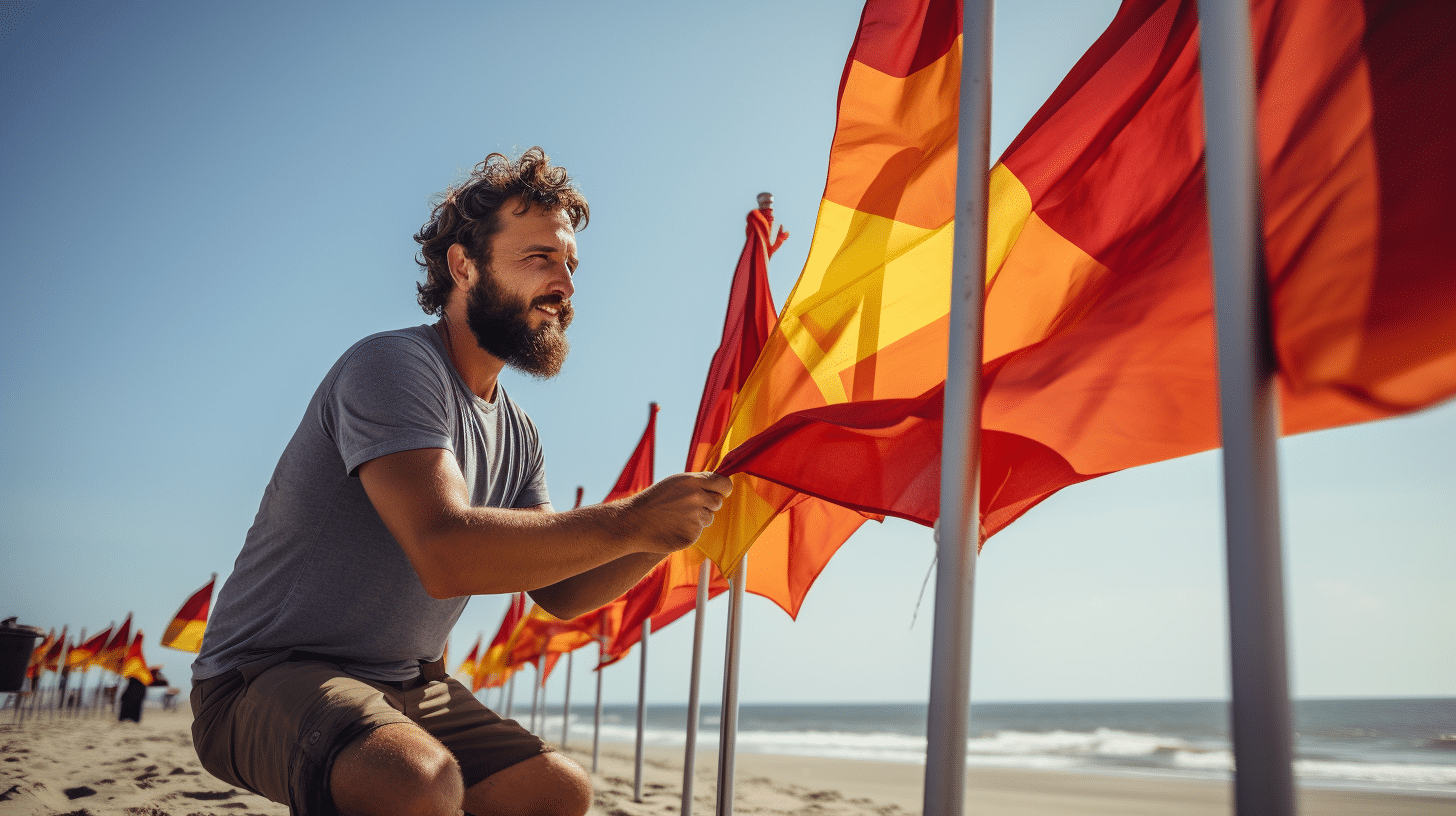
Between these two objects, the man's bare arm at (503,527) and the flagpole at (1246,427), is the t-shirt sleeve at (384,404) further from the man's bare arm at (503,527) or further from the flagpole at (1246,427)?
the flagpole at (1246,427)

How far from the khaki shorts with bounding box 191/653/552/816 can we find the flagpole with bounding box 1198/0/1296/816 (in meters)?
1.61

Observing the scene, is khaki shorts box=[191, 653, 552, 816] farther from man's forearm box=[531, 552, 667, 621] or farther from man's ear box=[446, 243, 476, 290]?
man's ear box=[446, 243, 476, 290]

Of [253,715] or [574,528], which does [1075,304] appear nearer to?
[574,528]

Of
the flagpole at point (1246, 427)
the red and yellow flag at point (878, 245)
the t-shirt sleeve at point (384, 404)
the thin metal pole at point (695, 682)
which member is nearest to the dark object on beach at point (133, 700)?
the thin metal pole at point (695, 682)

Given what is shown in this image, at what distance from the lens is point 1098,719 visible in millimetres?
42312

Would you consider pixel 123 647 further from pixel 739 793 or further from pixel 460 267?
pixel 460 267

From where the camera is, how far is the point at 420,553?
1.92 metres

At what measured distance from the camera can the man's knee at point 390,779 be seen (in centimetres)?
167

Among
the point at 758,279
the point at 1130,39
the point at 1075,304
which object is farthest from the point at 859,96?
the point at 758,279

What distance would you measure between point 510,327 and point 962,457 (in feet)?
5.22

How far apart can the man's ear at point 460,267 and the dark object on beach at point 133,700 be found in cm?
2994

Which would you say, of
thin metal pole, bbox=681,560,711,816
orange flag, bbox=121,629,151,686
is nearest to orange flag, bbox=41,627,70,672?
orange flag, bbox=121,629,151,686

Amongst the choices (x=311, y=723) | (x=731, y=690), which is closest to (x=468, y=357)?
(x=311, y=723)

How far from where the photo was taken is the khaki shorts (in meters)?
1.78
